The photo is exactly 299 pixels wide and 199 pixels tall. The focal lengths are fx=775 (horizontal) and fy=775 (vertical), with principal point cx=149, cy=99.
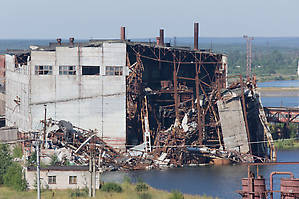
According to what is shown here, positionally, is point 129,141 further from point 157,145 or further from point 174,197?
point 174,197

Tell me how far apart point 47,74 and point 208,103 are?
1292cm

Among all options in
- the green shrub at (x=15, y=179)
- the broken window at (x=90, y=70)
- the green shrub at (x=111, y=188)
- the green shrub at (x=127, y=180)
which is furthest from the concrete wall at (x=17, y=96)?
the green shrub at (x=111, y=188)

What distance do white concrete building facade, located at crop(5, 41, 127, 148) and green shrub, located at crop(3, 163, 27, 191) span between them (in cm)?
1210

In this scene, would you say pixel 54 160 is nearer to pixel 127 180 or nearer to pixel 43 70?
pixel 127 180

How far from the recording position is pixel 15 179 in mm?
46406

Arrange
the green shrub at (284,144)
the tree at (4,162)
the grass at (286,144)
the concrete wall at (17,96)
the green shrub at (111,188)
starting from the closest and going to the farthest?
the green shrub at (111,188) → the tree at (4,162) → the concrete wall at (17,96) → the grass at (286,144) → the green shrub at (284,144)

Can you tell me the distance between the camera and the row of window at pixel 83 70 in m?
60.1

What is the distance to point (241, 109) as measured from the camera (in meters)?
59.9

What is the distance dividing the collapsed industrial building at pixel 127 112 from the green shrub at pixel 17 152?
4.06 ft

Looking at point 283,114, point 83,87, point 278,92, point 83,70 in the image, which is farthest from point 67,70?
point 278,92

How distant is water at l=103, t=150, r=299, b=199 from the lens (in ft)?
160

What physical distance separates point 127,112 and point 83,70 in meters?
4.86

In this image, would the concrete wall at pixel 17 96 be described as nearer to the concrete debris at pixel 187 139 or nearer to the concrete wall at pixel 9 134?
the concrete wall at pixel 9 134

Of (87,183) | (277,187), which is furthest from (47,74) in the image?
(277,187)
